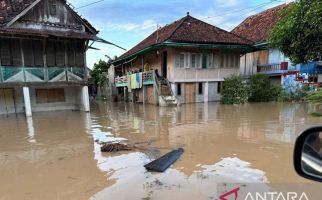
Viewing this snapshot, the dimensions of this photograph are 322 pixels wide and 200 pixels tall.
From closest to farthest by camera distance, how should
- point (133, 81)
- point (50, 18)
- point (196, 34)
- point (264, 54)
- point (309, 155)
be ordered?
1. point (309, 155)
2. point (50, 18)
3. point (196, 34)
4. point (264, 54)
5. point (133, 81)

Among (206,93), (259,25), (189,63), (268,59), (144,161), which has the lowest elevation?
(144,161)

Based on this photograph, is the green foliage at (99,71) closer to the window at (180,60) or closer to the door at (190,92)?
the window at (180,60)

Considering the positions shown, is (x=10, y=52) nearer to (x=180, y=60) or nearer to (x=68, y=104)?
(x=68, y=104)

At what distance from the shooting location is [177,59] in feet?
64.2

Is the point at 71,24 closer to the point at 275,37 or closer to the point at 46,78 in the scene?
the point at 46,78

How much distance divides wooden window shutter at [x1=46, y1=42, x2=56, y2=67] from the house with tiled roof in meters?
6.86

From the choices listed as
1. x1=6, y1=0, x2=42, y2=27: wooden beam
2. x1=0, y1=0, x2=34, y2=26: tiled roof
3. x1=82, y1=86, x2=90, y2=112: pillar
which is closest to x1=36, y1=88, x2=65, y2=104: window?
x1=82, y1=86, x2=90, y2=112: pillar

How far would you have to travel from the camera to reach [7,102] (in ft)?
52.3

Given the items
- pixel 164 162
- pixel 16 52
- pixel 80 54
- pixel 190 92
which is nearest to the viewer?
pixel 164 162

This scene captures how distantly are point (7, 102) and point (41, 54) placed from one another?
361cm

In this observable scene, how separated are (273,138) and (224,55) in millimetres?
14463

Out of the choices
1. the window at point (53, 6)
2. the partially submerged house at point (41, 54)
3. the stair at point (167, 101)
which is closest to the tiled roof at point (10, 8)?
the partially submerged house at point (41, 54)

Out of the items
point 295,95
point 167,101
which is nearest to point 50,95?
point 167,101

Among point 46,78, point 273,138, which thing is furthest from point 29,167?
point 46,78
